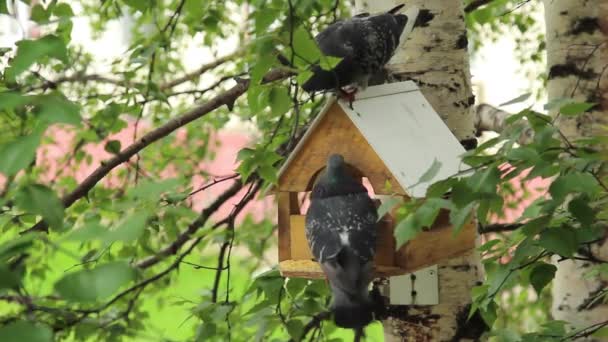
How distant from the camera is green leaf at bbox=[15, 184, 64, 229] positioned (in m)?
0.87

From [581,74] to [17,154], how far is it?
5.66ft

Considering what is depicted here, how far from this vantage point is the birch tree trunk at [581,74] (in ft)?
7.22

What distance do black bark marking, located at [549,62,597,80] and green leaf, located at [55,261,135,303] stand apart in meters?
1.73

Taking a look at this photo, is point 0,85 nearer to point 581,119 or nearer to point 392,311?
point 392,311

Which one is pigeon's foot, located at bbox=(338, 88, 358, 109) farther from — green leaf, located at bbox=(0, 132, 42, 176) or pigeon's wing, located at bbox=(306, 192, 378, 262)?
green leaf, located at bbox=(0, 132, 42, 176)

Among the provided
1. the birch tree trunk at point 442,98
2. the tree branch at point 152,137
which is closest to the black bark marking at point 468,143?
the birch tree trunk at point 442,98

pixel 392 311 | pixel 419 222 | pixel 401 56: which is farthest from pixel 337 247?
pixel 401 56

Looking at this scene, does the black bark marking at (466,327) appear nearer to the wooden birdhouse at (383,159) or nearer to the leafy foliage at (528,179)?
the wooden birdhouse at (383,159)

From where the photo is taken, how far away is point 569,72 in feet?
7.32

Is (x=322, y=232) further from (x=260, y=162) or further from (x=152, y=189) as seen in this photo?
(x=152, y=189)

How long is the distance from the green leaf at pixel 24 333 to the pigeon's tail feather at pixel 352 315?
0.70 meters

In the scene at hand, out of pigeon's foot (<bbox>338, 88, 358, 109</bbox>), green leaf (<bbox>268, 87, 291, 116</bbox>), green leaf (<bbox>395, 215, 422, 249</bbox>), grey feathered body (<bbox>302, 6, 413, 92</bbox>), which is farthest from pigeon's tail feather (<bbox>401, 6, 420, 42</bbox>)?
green leaf (<bbox>395, 215, 422, 249</bbox>)

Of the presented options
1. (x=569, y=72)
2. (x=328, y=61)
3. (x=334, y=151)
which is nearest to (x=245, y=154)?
(x=334, y=151)

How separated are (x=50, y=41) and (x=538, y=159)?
0.67 meters
